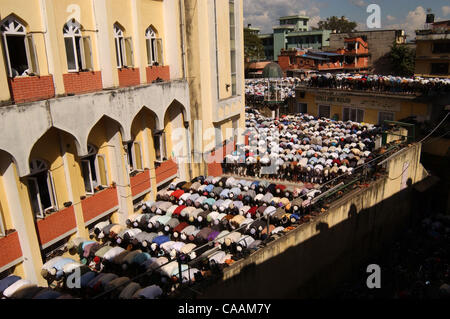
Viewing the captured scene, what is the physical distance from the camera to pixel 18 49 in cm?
1176

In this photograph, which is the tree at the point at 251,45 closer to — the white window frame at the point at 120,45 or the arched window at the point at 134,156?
the arched window at the point at 134,156

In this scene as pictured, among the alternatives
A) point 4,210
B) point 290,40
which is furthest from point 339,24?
point 4,210

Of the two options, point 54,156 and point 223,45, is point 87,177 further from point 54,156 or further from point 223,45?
point 223,45

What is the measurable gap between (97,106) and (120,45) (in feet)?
11.6

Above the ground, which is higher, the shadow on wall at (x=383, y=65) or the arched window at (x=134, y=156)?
the shadow on wall at (x=383, y=65)

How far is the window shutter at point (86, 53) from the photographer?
45.1ft

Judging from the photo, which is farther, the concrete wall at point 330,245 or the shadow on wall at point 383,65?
the shadow on wall at point 383,65

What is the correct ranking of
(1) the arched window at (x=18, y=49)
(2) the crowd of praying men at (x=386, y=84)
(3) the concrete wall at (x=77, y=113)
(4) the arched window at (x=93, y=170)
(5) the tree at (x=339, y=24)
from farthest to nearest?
Result: (5) the tree at (x=339, y=24) → (2) the crowd of praying men at (x=386, y=84) → (4) the arched window at (x=93, y=170) → (1) the arched window at (x=18, y=49) → (3) the concrete wall at (x=77, y=113)

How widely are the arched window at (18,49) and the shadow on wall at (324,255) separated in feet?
29.6

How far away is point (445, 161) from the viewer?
69.1 feet

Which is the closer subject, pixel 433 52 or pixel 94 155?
pixel 94 155

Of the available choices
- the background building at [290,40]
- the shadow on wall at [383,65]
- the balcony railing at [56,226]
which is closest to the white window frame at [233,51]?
the balcony railing at [56,226]

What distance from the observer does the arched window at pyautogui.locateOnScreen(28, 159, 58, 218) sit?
12570mm
